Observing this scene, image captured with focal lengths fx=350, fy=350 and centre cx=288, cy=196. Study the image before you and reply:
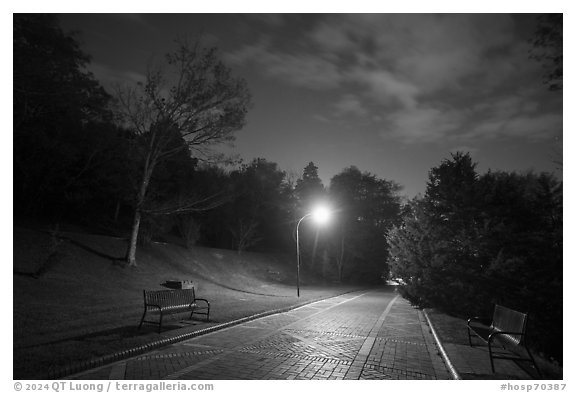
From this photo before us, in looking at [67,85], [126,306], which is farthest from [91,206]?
[126,306]

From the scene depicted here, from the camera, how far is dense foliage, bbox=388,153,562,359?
13336 mm

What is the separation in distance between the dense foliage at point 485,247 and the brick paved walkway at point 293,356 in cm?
425

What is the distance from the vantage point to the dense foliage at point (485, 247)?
13.3 metres

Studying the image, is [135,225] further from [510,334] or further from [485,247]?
[510,334]

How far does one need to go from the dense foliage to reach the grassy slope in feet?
22.6

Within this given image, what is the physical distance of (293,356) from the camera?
734 centimetres

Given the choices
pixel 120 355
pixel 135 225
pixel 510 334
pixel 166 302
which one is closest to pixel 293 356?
pixel 120 355

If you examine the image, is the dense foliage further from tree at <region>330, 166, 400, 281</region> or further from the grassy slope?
tree at <region>330, 166, 400, 281</region>

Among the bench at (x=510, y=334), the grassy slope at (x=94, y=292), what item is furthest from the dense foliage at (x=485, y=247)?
the grassy slope at (x=94, y=292)

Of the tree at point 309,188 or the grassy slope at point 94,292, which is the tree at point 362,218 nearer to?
the tree at point 309,188

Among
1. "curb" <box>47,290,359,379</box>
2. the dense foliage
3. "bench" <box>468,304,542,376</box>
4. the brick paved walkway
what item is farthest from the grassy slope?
"bench" <box>468,304,542,376</box>
